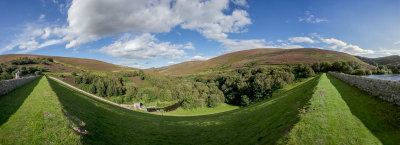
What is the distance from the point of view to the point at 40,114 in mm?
11750

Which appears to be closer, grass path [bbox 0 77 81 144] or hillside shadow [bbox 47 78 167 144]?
grass path [bbox 0 77 81 144]

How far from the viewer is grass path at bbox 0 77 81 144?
8828mm

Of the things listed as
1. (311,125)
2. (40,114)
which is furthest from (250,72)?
(40,114)

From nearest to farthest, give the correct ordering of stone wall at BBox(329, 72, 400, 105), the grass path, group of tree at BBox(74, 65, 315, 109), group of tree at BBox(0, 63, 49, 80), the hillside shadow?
the grass path, stone wall at BBox(329, 72, 400, 105), the hillside shadow, group of tree at BBox(0, 63, 49, 80), group of tree at BBox(74, 65, 315, 109)

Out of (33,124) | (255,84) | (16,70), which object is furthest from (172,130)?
(16,70)

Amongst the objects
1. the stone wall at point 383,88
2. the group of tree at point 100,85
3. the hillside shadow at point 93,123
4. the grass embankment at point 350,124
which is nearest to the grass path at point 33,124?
the hillside shadow at point 93,123

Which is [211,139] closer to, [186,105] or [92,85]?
[186,105]

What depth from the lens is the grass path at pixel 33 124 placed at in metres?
8.83

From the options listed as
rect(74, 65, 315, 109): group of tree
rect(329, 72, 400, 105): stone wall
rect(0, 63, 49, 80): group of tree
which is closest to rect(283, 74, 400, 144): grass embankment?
rect(329, 72, 400, 105): stone wall

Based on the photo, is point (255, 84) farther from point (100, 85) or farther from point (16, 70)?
point (16, 70)

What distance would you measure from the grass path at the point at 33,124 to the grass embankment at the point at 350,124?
51.7 ft

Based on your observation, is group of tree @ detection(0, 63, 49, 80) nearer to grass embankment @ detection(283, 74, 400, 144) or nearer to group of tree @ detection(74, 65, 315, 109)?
group of tree @ detection(74, 65, 315, 109)

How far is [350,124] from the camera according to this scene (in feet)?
35.1

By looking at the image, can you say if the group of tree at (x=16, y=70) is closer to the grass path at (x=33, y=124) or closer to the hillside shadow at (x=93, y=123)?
the hillside shadow at (x=93, y=123)
